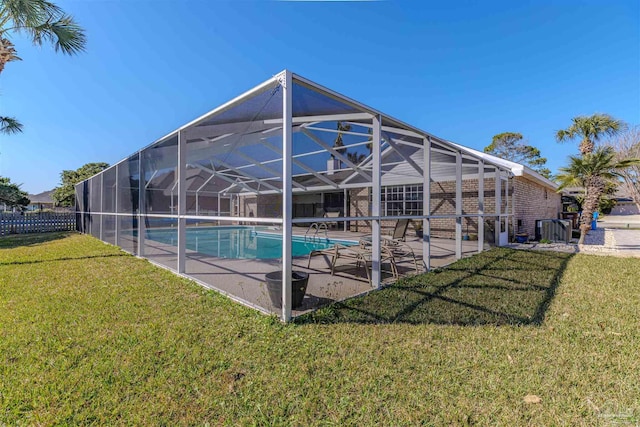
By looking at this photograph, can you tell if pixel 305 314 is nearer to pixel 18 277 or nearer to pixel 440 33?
pixel 18 277

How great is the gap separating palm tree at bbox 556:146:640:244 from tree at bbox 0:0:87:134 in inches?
596

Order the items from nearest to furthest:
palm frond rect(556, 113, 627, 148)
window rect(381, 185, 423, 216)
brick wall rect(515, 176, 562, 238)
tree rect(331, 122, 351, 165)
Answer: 1. tree rect(331, 122, 351, 165)
2. palm frond rect(556, 113, 627, 148)
3. brick wall rect(515, 176, 562, 238)
4. window rect(381, 185, 423, 216)

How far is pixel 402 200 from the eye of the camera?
12148 millimetres

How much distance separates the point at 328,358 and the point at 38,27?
10.4 metres

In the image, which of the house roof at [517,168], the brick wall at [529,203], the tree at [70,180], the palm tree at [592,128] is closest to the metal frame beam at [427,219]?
the house roof at [517,168]

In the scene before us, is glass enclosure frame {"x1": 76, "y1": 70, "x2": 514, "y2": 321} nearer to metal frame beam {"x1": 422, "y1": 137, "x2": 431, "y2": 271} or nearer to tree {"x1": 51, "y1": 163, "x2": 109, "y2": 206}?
metal frame beam {"x1": 422, "y1": 137, "x2": 431, "y2": 271}

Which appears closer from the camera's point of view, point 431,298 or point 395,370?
point 395,370

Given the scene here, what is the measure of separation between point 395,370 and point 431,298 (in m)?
2.06

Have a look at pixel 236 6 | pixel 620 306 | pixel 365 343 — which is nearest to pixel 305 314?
pixel 365 343

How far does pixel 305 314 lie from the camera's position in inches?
140

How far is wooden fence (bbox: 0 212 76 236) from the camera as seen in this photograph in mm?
13864

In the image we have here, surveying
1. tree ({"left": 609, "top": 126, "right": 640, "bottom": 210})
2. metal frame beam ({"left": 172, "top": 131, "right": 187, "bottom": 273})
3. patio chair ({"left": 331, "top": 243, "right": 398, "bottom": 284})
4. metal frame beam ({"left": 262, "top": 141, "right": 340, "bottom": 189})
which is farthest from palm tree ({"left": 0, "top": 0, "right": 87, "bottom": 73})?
tree ({"left": 609, "top": 126, "right": 640, "bottom": 210})

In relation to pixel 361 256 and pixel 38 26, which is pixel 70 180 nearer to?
pixel 38 26

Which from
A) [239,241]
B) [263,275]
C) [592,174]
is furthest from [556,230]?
[239,241]
